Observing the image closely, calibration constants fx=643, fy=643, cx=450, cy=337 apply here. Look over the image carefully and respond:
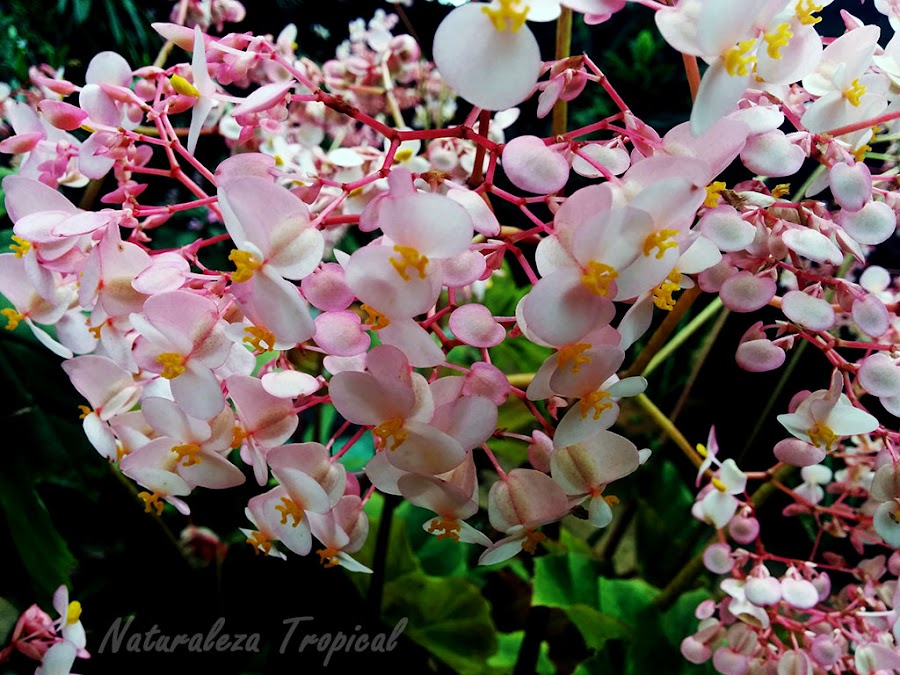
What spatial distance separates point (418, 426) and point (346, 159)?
0.28m

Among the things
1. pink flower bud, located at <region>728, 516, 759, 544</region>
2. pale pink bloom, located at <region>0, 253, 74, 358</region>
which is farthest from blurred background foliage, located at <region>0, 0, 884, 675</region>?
pale pink bloom, located at <region>0, 253, 74, 358</region>

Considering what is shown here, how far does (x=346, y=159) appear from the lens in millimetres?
507

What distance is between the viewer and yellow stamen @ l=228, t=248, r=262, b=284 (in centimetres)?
28

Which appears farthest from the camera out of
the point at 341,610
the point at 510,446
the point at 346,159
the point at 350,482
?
the point at 510,446

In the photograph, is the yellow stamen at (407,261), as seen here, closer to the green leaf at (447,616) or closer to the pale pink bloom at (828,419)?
the pale pink bloom at (828,419)

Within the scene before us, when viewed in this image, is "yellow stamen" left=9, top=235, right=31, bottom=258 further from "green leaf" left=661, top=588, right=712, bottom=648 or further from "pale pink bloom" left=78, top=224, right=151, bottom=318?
"green leaf" left=661, top=588, right=712, bottom=648

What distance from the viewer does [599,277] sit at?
0.27 meters

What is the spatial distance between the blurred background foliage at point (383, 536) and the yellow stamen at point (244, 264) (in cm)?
46

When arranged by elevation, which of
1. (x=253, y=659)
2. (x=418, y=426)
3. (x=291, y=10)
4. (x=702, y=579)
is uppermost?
(x=291, y=10)

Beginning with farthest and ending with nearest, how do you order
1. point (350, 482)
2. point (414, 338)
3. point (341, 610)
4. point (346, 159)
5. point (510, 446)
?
point (510, 446) < point (341, 610) < point (346, 159) < point (350, 482) < point (414, 338)

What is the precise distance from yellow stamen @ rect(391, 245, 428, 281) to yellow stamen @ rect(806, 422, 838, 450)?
0.27 metres

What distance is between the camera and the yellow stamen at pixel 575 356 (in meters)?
0.29

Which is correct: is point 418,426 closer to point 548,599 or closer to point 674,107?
point 548,599

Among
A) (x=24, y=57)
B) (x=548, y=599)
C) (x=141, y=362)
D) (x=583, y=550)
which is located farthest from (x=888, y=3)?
(x=24, y=57)
